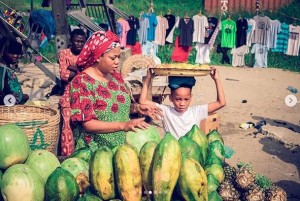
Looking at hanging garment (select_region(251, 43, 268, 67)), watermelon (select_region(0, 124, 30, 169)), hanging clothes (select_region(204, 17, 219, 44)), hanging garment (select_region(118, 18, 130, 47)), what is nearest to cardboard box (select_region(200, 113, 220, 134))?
watermelon (select_region(0, 124, 30, 169))

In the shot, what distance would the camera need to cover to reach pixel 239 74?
43.8 ft

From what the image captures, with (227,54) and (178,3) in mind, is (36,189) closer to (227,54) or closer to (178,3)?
(227,54)

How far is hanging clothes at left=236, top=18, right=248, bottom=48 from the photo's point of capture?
42.9ft

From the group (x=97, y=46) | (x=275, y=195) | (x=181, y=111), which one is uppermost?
(x=97, y=46)

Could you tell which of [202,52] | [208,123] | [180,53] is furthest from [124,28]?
[208,123]

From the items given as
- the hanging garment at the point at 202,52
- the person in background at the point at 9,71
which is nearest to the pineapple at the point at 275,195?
the person in background at the point at 9,71

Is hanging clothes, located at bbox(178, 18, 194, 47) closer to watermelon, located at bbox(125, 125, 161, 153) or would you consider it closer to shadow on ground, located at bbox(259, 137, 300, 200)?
shadow on ground, located at bbox(259, 137, 300, 200)

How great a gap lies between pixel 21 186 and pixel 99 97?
3.59 feet

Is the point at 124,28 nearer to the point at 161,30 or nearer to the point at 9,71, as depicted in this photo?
the point at 161,30

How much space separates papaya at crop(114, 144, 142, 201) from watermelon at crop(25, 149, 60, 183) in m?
0.44

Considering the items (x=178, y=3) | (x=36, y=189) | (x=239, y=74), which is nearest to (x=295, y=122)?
(x=239, y=74)

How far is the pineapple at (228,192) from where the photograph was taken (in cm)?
219

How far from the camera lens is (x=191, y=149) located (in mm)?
2248

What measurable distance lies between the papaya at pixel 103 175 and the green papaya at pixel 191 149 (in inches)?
16.2
